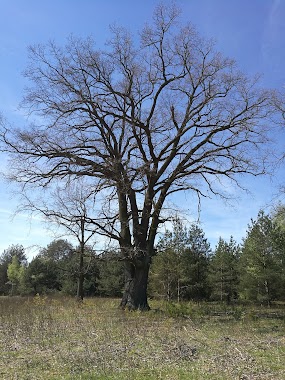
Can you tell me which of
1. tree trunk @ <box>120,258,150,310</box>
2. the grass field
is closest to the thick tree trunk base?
tree trunk @ <box>120,258,150,310</box>

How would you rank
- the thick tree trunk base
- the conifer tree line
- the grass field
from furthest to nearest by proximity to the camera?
1. the conifer tree line
2. the thick tree trunk base
3. the grass field

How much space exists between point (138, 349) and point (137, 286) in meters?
8.70

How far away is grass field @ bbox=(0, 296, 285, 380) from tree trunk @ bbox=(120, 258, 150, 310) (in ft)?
11.6

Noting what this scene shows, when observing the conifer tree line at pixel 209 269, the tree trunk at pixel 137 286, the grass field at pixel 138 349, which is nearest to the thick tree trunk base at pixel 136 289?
the tree trunk at pixel 137 286

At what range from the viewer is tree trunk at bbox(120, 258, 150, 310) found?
1622cm

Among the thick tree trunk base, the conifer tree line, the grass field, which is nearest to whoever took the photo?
the grass field

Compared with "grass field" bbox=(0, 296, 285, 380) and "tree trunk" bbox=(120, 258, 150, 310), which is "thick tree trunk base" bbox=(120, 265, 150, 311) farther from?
"grass field" bbox=(0, 296, 285, 380)

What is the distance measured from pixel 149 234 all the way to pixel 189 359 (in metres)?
10.1

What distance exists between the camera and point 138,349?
7.77 meters

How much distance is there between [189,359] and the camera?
22.8 ft

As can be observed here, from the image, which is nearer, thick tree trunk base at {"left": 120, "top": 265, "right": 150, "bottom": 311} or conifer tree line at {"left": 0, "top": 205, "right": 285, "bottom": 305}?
thick tree trunk base at {"left": 120, "top": 265, "right": 150, "bottom": 311}

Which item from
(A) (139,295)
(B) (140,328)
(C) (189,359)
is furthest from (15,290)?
(C) (189,359)

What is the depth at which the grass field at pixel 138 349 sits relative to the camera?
605 centimetres

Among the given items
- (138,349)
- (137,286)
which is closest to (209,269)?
(137,286)
